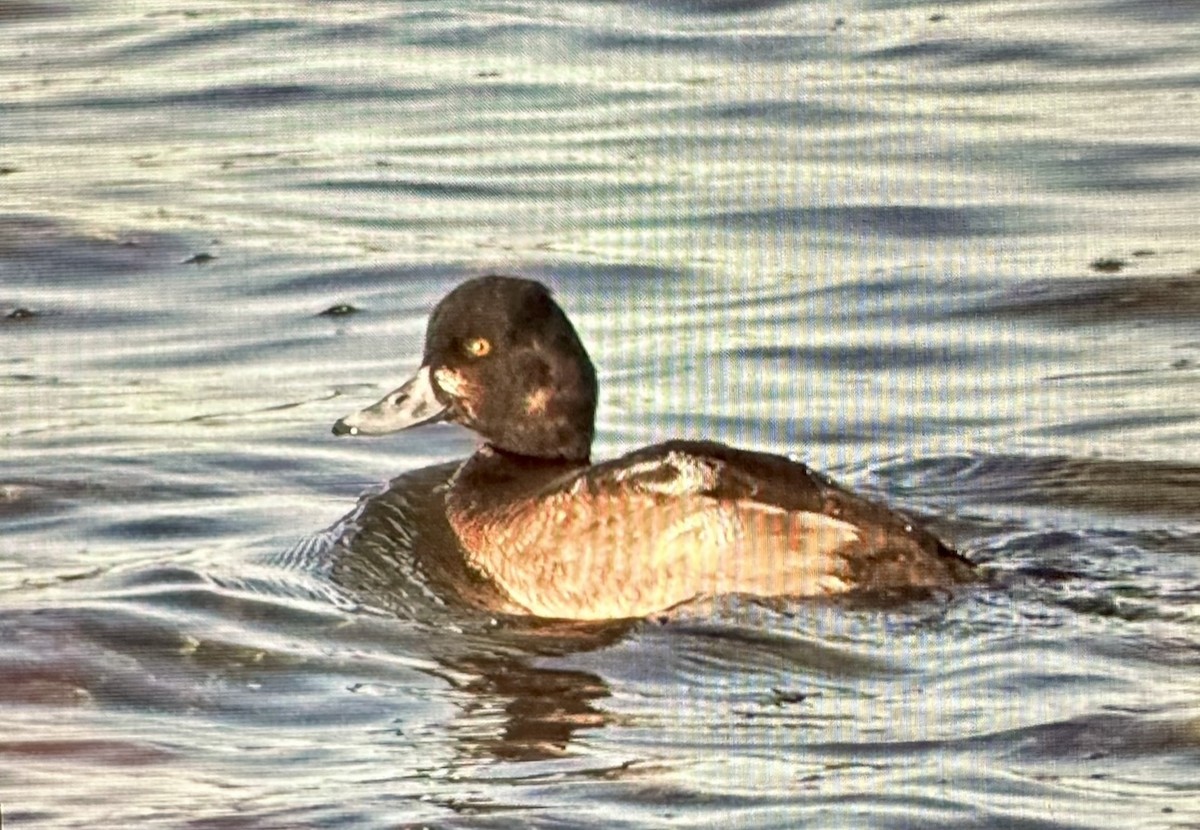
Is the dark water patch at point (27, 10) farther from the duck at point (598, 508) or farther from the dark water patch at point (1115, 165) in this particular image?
the duck at point (598, 508)

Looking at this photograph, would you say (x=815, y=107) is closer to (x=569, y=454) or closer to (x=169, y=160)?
(x=169, y=160)

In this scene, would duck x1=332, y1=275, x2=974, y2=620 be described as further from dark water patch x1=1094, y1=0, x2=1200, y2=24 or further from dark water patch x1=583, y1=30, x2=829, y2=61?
dark water patch x1=1094, y1=0, x2=1200, y2=24

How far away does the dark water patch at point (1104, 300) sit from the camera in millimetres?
12844

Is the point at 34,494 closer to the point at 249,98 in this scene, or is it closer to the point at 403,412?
the point at 403,412

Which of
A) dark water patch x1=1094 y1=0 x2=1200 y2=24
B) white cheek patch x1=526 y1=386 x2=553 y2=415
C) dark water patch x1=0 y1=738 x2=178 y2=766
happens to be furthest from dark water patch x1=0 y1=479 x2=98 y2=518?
dark water patch x1=1094 y1=0 x2=1200 y2=24

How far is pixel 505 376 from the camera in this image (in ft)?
34.5

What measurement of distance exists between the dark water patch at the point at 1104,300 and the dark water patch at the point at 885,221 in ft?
2.96

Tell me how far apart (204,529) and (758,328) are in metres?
3.17

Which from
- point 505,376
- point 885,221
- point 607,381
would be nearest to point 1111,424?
point 607,381

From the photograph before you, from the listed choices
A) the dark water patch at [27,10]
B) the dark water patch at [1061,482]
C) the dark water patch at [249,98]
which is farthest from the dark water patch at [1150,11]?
the dark water patch at [1061,482]

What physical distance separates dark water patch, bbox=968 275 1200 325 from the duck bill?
313cm

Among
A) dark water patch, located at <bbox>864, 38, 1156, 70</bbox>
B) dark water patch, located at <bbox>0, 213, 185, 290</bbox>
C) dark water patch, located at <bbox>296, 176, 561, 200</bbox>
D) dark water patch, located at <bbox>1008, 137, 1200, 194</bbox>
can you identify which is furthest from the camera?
dark water patch, located at <bbox>864, 38, 1156, 70</bbox>

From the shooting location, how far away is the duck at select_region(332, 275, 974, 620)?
9.56m

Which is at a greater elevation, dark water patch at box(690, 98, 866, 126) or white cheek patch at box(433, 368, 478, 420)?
dark water patch at box(690, 98, 866, 126)
